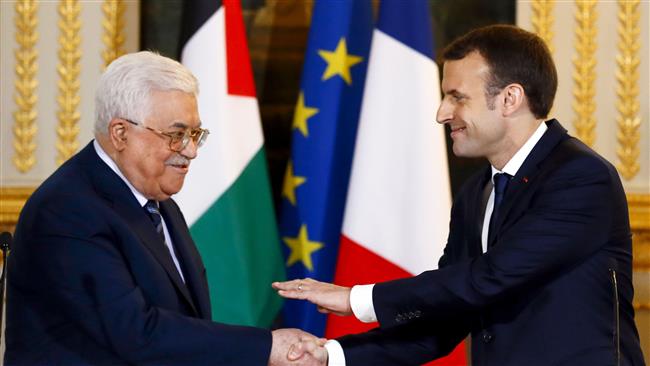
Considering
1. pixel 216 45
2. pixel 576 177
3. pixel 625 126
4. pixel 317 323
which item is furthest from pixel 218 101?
pixel 576 177

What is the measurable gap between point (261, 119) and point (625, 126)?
1667mm

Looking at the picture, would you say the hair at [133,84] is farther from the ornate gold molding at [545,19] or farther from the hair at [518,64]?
the ornate gold molding at [545,19]

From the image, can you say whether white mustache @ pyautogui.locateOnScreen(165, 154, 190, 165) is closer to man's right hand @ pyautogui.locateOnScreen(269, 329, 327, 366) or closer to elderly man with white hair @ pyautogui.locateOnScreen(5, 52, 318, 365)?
elderly man with white hair @ pyautogui.locateOnScreen(5, 52, 318, 365)

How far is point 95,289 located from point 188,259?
1.33 ft

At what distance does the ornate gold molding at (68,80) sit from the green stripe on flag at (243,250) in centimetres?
72

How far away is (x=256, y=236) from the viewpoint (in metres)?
4.73

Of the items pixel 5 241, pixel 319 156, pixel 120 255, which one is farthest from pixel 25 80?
pixel 5 241

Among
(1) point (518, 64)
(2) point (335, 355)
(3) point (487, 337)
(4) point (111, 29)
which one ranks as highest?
(4) point (111, 29)

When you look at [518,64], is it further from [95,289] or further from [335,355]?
[95,289]

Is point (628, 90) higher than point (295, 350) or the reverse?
higher

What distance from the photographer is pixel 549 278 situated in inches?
112

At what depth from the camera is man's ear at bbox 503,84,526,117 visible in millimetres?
2971

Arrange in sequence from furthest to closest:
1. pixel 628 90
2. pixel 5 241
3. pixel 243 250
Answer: pixel 628 90, pixel 243 250, pixel 5 241

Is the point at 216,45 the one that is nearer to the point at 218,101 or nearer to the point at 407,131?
the point at 218,101
